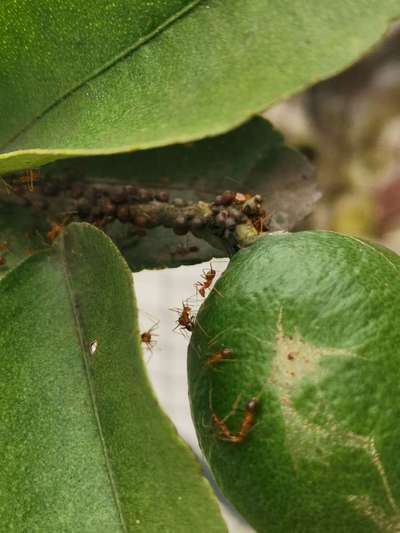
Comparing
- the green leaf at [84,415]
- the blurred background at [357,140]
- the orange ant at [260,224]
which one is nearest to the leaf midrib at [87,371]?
the green leaf at [84,415]

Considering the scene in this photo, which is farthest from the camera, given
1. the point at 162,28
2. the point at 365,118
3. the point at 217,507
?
the point at 365,118

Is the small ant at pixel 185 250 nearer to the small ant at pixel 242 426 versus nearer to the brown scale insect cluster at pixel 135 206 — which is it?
the brown scale insect cluster at pixel 135 206

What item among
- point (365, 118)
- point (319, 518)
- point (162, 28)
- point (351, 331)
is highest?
point (365, 118)

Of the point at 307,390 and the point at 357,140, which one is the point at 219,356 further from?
the point at 357,140

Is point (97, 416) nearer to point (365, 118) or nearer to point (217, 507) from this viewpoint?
point (217, 507)

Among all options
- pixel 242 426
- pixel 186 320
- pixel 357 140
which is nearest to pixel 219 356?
pixel 242 426


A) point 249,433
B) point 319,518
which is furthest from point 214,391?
point 319,518
